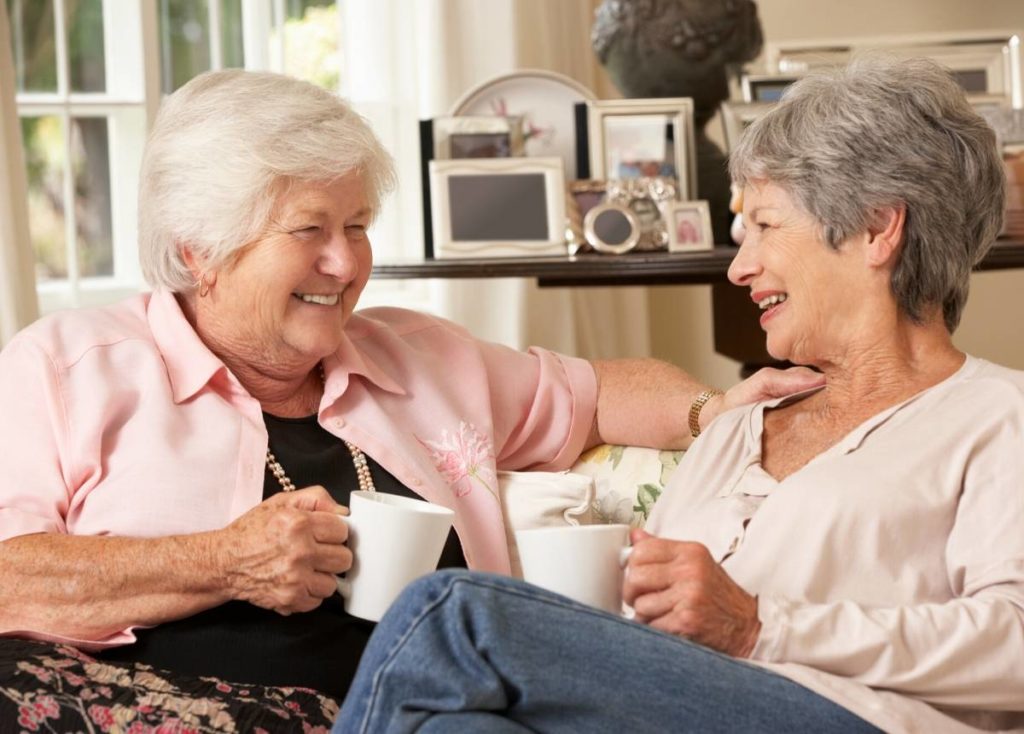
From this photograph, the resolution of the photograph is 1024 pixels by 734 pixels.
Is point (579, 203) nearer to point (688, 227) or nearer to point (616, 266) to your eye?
point (688, 227)

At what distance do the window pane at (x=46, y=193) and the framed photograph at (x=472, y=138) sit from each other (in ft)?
2.87

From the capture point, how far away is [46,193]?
3.13 metres

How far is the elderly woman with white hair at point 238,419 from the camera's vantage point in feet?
5.12

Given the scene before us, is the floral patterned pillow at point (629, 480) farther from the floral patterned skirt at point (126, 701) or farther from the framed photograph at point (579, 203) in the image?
the framed photograph at point (579, 203)

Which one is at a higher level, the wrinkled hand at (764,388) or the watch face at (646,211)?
the watch face at (646,211)

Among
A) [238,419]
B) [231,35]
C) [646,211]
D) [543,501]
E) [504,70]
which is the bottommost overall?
[543,501]

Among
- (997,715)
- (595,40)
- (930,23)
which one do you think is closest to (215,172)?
(997,715)

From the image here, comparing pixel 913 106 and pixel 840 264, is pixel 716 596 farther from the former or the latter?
pixel 913 106

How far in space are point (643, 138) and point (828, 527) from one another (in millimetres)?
1504

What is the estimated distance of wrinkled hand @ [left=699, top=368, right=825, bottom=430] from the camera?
1.78 meters

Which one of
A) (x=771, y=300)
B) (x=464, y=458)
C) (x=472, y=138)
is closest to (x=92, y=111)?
(x=472, y=138)

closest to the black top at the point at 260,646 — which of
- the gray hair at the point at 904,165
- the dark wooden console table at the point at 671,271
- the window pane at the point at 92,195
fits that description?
the gray hair at the point at 904,165

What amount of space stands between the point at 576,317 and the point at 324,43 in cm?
100

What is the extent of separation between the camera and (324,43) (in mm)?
3840
